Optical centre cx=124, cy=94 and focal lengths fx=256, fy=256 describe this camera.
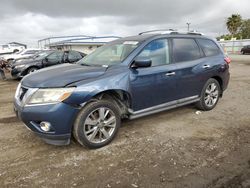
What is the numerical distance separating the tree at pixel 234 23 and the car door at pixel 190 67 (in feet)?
206

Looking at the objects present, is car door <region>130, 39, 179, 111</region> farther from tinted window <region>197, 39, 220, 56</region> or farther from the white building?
the white building

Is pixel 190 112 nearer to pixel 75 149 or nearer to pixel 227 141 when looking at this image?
pixel 227 141

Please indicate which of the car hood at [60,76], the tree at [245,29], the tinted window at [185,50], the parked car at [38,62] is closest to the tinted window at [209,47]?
the tinted window at [185,50]

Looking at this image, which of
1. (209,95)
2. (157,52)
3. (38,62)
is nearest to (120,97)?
(157,52)

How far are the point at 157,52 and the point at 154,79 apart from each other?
0.58 m

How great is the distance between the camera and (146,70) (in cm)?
448

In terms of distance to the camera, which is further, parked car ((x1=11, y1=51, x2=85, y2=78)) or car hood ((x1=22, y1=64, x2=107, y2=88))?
parked car ((x1=11, y1=51, x2=85, y2=78))

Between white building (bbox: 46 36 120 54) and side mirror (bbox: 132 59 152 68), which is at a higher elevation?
white building (bbox: 46 36 120 54)

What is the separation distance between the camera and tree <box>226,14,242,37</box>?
201 feet

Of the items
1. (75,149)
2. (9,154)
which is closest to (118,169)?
(75,149)

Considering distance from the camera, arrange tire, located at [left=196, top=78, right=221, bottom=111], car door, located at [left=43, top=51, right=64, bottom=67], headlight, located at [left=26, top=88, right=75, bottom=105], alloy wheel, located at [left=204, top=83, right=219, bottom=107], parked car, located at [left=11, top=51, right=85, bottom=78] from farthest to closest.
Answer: car door, located at [left=43, top=51, right=64, bottom=67], parked car, located at [left=11, top=51, right=85, bottom=78], alloy wheel, located at [left=204, top=83, right=219, bottom=107], tire, located at [left=196, top=78, right=221, bottom=111], headlight, located at [left=26, top=88, right=75, bottom=105]

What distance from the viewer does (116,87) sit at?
4078 millimetres

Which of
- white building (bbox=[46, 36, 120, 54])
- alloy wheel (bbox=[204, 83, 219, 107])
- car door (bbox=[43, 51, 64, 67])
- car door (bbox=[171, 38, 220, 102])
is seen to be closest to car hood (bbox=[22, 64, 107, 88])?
car door (bbox=[171, 38, 220, 102])

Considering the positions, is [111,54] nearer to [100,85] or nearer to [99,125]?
[100,85]
